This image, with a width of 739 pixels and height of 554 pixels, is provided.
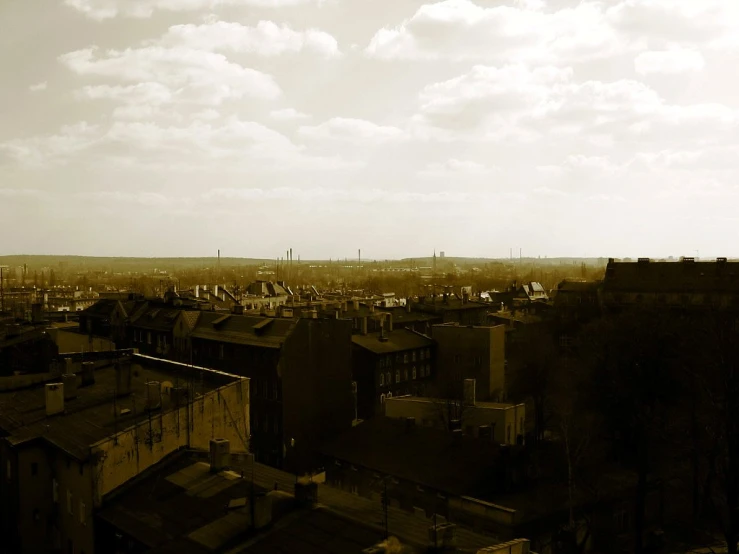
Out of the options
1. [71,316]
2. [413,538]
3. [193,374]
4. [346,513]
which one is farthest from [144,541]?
[71,316]

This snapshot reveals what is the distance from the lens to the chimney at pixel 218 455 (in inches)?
782

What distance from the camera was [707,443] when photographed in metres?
30.9

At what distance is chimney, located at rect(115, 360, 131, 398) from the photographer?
26547 mm

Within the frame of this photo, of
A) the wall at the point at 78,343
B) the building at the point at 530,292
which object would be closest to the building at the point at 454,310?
the building at the point at 530,292

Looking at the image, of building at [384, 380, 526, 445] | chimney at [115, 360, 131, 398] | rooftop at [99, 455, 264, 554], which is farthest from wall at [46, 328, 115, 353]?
rooftop at [99, 455, 264, 554]

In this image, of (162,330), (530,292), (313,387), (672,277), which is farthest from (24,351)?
(530,292)

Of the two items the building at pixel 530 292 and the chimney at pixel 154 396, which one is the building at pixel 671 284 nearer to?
the building at pixel 530 292

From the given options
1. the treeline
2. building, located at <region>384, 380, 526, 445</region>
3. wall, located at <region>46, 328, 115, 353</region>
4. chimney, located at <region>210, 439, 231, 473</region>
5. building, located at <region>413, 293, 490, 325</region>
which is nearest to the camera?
chimney, located at <region>210, 439, 231, 473</region>

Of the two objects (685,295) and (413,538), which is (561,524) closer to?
(413,538)

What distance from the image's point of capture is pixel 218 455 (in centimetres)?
1992

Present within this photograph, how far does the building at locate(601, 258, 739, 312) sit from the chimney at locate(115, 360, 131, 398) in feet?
170

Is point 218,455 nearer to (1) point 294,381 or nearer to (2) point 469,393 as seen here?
(1) point 294,381

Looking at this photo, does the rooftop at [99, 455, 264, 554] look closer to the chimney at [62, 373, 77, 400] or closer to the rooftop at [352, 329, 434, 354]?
the chimney at [62, 373, 77, 400]

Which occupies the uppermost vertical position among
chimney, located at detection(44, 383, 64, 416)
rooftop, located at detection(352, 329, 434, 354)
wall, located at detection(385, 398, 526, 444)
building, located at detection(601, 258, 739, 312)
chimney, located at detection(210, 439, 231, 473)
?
building, located at detection(601, 258, 739, 312)
